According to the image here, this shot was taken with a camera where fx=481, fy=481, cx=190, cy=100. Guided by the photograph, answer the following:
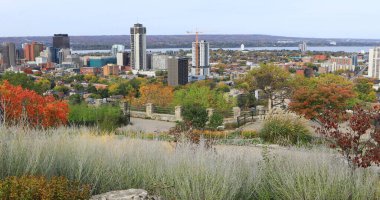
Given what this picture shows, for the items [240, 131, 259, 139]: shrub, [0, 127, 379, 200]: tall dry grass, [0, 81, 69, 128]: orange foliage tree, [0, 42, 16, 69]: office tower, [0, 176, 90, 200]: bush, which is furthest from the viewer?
[0, 42, 16, 69]: office tower

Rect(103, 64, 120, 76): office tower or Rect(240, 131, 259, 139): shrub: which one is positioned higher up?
Rect(240, 131, 259, 139): shrub

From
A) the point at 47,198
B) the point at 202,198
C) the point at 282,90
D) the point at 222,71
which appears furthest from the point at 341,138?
the point at 222,71

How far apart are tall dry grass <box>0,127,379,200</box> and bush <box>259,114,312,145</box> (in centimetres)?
747

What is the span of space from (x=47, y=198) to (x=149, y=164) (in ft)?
6.32

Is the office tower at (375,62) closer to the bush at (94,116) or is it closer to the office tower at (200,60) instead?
the office tower at (200,60)

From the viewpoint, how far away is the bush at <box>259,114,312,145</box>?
14.0 metres

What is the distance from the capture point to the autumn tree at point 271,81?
97.1 ft

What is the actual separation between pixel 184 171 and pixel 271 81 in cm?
2480

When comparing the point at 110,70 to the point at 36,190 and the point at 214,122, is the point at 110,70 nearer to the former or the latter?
the point at 214,122

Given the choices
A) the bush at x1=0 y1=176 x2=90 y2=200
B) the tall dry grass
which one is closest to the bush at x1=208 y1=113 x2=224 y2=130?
the tall dry grass

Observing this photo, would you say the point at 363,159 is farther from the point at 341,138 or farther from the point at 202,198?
the point at 202,198

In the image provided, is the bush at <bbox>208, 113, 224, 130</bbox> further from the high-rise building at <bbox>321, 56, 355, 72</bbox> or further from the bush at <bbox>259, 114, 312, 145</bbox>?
the high-rise building at <bbox>321, 56, 355, 72</bbox>

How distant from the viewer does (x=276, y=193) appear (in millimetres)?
5465

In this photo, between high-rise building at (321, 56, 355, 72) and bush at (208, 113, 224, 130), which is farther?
high-rise building at (321, 56, 355, 72)
